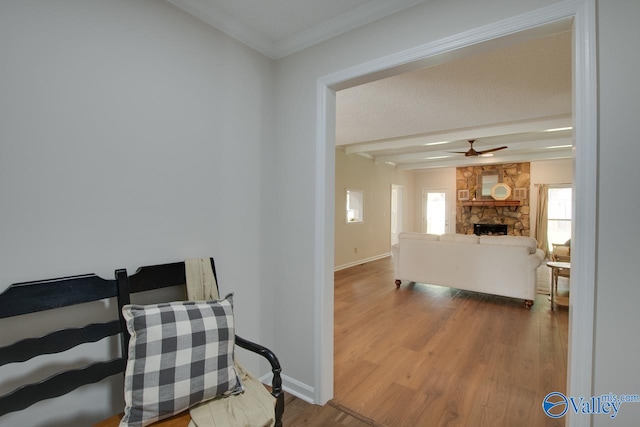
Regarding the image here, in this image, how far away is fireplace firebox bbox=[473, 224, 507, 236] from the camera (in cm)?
869

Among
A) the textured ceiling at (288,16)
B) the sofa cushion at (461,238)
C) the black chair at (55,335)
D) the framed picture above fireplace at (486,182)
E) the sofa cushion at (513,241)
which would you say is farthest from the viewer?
the framed picture above fireplace at (486,182)

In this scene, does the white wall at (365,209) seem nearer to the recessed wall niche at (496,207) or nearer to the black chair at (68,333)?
the recessed wall niche at (496,207)

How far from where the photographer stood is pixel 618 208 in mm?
1187

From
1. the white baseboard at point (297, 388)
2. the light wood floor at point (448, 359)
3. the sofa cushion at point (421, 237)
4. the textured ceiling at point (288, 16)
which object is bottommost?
the light wood floor at point (448, 359)

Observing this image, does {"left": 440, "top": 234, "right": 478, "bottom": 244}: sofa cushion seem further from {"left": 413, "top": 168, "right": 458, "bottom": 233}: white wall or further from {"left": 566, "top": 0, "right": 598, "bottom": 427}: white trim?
{"left": 413, "top": 168, "right": 458, "bottom": 233}: white wall

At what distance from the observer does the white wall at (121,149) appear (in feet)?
3.93

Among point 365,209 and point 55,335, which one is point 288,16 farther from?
point 365,209

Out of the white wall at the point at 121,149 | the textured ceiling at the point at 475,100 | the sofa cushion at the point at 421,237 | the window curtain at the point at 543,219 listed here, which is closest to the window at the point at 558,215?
the window curtain at the point at 543,219

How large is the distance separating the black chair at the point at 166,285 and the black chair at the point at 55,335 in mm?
48

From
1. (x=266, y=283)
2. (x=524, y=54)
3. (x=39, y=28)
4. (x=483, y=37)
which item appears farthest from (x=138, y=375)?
(x=524, y=54)

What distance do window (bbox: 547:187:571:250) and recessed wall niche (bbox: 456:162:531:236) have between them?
1.64ft

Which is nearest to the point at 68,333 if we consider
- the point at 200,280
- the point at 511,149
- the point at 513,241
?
the point at 200,280

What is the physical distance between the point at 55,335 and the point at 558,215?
10132 millimetres

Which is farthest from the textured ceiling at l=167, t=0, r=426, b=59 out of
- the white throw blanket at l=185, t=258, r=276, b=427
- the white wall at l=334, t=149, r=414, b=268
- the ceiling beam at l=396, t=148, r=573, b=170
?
the ceiling beam at l=396, t=148, r=573, b=170
